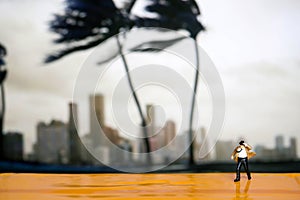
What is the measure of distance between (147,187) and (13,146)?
2105 mm

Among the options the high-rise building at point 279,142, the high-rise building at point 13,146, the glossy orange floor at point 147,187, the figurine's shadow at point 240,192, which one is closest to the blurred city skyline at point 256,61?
the high-rise building at point 279,142

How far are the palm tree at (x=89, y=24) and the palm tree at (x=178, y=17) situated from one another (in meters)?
0.26

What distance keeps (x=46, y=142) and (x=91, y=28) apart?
1.39 meters

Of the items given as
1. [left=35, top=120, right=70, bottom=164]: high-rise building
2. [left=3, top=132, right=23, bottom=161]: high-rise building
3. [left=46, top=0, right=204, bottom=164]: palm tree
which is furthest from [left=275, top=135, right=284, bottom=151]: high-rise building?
[left=3, top=132, right=23, bottom=161]: high-rise building

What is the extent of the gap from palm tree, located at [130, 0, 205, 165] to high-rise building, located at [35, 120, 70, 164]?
1441 mm

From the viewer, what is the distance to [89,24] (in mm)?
5605

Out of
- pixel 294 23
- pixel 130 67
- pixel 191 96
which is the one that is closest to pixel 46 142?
pixel 130 67

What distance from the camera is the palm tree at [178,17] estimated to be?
5426 mm

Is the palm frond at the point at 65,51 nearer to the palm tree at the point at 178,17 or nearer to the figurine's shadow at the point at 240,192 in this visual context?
the palm tree at the point at 178,17

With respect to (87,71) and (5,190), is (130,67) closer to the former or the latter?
(87,71)

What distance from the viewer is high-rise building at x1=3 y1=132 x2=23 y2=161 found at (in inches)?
224

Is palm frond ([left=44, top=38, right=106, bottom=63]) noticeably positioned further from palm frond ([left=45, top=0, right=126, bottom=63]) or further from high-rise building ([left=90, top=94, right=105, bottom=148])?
high-rise building ([left=90, top=94, right=105, bottom=148])

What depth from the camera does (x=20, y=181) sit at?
4801 millimetres

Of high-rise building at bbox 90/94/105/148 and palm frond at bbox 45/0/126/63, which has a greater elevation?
palm frond at bbox 45/0/126/63
